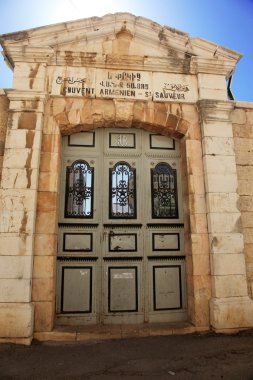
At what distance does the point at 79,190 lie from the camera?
471cm

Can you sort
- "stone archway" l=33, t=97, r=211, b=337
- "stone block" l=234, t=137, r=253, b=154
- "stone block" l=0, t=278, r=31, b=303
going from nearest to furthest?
"stone block" l=0, t=278, r=31, b=303
"stone archway" l=33, t=97, r=211, b=337
"stone block" l=234, t=137, r=253, b=154

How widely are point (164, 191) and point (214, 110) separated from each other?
154 cm

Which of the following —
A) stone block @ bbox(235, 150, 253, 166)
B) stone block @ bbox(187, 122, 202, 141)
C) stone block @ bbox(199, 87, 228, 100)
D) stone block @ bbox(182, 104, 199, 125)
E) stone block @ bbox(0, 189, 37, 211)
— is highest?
stone block @ bbox(199, 87, 228, 100)

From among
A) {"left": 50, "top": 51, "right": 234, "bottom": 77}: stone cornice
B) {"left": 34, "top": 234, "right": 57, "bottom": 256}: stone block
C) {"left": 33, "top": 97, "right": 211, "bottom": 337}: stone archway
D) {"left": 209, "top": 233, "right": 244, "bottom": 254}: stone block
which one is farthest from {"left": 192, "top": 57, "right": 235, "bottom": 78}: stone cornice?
{"left": 34, "top": 234, "right": 57, "bottom": 256}: stone block

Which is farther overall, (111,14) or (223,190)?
(111,14)

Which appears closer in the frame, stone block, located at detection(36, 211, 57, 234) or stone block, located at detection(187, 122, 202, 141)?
stone block, located at detection(36, 211, 57, 234)

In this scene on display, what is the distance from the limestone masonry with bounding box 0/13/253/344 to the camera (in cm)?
412

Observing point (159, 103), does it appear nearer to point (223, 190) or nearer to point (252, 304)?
point (223, 190)

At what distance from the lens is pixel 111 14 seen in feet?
16.2

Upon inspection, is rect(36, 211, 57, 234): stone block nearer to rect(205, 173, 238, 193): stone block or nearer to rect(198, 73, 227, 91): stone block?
rect(205, 173, 238, 193): stone block

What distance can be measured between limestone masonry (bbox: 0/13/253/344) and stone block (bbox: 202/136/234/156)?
0.02 meters

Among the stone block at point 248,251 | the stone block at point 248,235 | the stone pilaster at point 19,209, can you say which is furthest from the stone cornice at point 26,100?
the stone block at point 248,251

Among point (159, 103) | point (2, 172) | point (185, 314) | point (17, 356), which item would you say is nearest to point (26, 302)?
point (17, 356)

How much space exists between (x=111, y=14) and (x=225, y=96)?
91.7 inches
